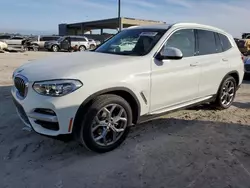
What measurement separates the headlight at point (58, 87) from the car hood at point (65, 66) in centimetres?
7

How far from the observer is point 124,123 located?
13.5 feet

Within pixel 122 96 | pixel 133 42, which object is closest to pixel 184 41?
pixel 133 42

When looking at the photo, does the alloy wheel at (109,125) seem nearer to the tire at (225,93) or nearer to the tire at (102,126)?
the tire at (102,126)

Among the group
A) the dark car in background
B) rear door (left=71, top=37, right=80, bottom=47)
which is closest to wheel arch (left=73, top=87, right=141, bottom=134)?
the dark car in background

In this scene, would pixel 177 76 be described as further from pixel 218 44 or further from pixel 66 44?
pixel 66 44

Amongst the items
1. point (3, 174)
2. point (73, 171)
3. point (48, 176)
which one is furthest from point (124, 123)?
point (3, 174)

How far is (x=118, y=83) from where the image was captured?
386 centimetres

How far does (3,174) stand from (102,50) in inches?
102

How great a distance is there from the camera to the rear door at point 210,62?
5.23 m

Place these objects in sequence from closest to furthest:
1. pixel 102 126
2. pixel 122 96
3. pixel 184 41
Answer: pixel 102 126, pixel 122 96, pixel 184 41

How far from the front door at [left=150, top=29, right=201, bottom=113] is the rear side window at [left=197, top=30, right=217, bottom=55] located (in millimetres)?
199

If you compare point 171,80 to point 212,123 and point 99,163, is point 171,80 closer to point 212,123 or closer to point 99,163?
point 212,123

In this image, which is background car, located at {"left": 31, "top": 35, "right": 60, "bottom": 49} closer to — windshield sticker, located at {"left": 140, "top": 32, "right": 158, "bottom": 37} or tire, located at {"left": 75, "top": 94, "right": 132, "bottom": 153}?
windshield sticker, located at {"left": 140, "top": 32, "right": 158, "bottom": 37}

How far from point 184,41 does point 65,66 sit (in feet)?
7.15
